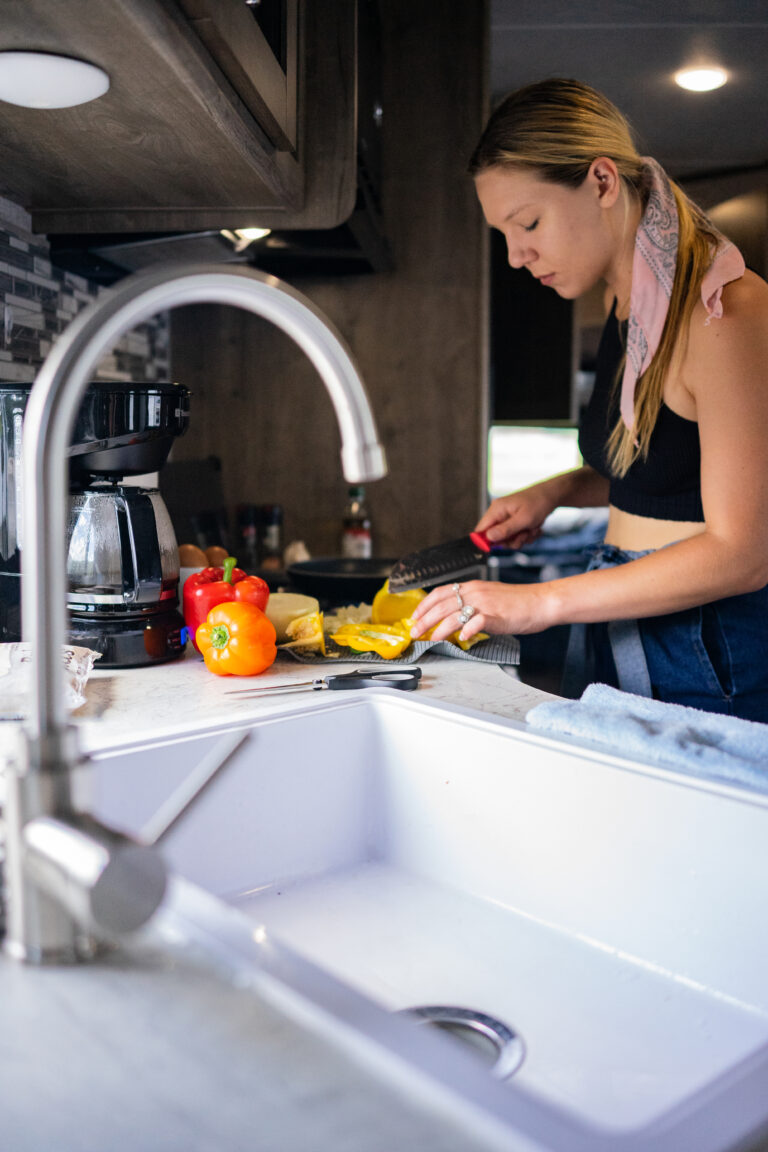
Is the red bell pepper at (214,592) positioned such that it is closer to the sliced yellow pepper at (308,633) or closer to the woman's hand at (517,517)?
the sliced yellow pepper at (308,633)

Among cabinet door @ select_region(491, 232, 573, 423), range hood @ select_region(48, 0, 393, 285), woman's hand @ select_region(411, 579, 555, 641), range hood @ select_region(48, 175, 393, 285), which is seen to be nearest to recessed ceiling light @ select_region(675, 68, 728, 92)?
cabinet door @ select_region(491, 232, 573, 423)

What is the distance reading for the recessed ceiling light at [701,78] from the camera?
10.6 ft

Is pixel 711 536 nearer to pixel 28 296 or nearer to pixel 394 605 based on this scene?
pixel 394 605

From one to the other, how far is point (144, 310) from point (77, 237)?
51.2 inches

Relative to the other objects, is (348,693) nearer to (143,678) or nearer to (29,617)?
(143,678)

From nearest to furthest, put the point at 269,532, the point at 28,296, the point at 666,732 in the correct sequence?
the point at 666,732, the point at 28,296, the point at 269,532

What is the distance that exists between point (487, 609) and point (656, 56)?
2.70 metres

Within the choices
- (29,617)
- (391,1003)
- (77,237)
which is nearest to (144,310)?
(29,617)

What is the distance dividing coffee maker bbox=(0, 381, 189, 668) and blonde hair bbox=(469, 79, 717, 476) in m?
0.59

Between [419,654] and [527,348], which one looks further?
[527,348]

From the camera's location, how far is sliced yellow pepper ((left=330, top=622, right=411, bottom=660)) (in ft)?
4.25

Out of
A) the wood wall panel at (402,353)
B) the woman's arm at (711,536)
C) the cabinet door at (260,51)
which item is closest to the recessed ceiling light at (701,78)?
the wood wall panel at (402,353)

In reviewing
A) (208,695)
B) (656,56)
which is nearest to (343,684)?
(208,695)

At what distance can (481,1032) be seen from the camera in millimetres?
753
